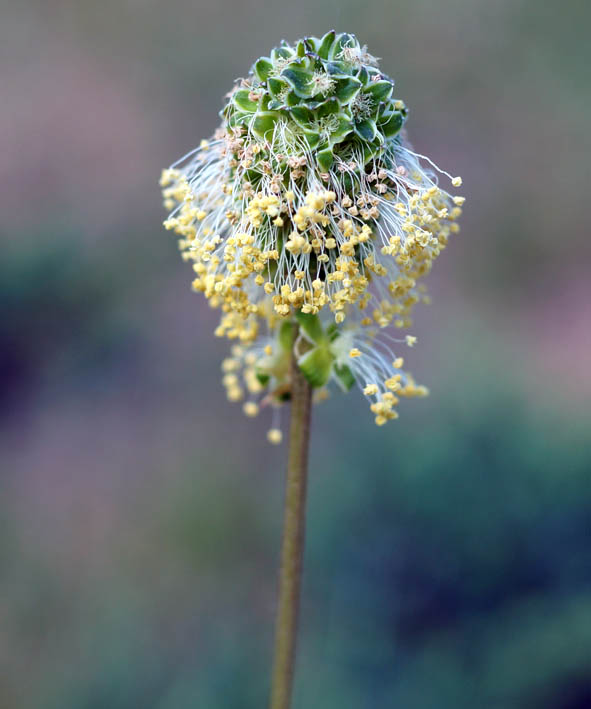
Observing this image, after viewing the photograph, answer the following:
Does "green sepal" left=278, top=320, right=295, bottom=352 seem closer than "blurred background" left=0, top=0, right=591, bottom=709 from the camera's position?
Yes

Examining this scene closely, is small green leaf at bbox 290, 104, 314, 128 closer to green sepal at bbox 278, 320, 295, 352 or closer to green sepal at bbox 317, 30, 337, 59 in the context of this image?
green sepal at bbox 317, 30, 337, 59

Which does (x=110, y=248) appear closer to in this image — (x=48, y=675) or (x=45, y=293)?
(x=45, y=293)

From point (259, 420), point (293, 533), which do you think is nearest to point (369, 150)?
point (293, 533)

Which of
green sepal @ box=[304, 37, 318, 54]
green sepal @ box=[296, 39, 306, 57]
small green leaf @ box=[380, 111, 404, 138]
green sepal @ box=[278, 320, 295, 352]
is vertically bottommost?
green sepal @ box=[278, 320, 295, 352]

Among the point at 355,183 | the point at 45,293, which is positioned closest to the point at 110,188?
the point at 45,293

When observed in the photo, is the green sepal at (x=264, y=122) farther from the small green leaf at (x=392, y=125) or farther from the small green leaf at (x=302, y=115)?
the small green leaf at (x=392, y=125)

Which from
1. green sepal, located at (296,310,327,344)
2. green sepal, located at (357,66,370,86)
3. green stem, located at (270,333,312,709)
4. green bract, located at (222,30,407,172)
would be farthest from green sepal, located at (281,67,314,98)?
green stem, located at (270,333,312,709)
